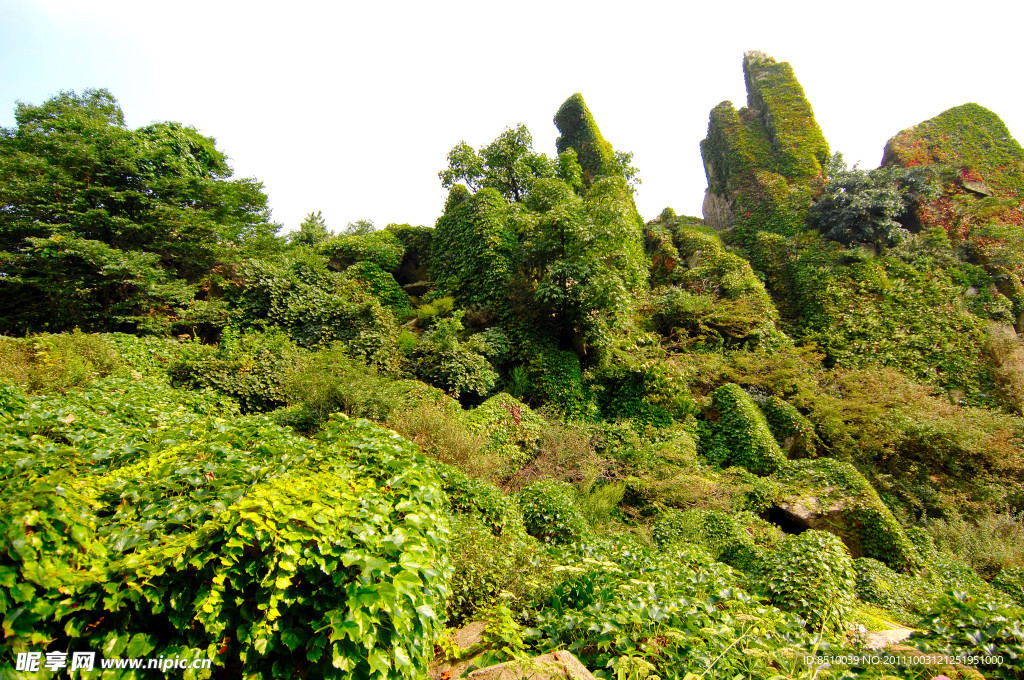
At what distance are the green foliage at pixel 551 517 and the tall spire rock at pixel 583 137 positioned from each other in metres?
18.2

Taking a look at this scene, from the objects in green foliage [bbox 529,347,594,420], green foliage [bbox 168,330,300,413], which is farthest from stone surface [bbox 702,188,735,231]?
green foliage [bbox 168,330,300,413]

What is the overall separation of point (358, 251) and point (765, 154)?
2096cm

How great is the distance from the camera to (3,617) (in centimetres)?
192

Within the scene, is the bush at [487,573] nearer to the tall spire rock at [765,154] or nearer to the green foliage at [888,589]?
the green foliage at [888,589]

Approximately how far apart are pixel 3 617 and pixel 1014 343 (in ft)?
74.4

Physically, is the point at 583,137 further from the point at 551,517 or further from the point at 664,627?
the point at 664,627

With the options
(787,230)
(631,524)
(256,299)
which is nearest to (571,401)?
(631,524)

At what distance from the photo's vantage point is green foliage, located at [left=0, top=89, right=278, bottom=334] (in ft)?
32.1

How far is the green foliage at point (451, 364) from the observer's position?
9742 mm

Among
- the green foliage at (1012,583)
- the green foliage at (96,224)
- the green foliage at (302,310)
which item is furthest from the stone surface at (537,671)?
the green foliage at (96,224)

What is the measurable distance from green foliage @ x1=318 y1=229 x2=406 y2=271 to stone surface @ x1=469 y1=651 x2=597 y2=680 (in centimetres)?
1338

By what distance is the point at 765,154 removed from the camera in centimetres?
2239

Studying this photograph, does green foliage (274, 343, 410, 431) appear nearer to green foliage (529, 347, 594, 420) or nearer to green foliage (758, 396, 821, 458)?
green foliage (529, 347, 594, 420)

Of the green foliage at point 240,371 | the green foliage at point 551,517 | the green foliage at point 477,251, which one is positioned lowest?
the green foliage at point 551,517
